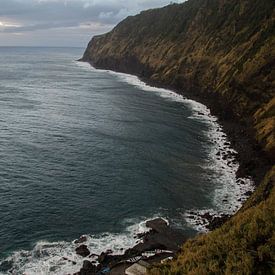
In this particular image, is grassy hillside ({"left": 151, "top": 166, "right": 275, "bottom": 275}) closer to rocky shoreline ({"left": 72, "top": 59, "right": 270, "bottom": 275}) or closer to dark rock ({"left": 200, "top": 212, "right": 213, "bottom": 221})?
rocky shoreline ({"left": 72, "top": 59, "right": 270, "bottom": 275})

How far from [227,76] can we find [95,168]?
56.6 m

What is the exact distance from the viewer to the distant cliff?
81.3 feet

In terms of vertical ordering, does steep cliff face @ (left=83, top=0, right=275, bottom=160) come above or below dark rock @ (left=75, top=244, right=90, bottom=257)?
above

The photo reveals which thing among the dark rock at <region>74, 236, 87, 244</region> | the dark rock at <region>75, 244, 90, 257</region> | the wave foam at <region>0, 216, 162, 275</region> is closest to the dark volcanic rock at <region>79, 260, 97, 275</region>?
the wave foam at <region>0, 216, 162, 275</region>

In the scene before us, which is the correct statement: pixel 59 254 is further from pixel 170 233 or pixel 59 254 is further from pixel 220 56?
pixel 220 56

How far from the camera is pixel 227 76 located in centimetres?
10394

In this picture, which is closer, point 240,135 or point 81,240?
point 81,240

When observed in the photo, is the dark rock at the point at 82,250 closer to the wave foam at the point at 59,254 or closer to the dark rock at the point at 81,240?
the wave foam at the point at 59,254

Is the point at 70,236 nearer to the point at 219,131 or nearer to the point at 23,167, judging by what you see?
the point at 23,167

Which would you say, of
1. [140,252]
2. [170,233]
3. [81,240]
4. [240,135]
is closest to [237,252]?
[140,252]

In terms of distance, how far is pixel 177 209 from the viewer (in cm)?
4928

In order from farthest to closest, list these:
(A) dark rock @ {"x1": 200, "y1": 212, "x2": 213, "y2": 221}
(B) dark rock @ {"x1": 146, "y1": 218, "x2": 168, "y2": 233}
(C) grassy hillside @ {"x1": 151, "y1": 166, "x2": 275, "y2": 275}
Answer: (A) dark rock @ {"x1": 200, "y1": 212, "x2": 213, "y2": 221} < (B) dark rock @ {"x1": 146, "y1": 218, "x2": 168, "y2": 233} < (C) grassy hillside @ {"x1": 151, "y1": 166, "x2": 275, "y2": 275}

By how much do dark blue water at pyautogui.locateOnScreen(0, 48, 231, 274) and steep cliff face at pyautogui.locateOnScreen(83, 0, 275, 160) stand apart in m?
11.4

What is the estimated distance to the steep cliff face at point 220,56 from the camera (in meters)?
86.6
